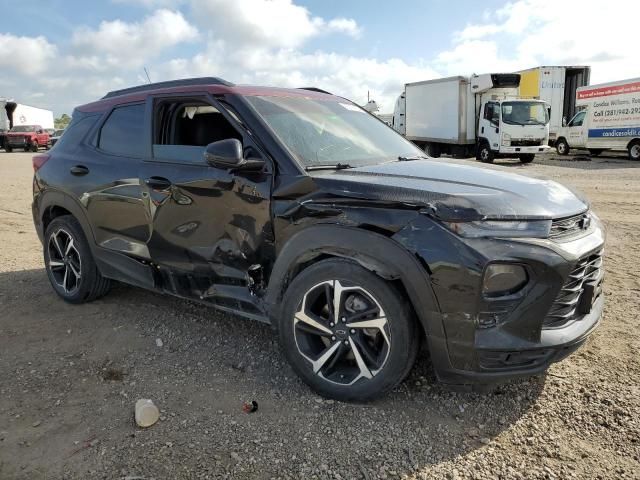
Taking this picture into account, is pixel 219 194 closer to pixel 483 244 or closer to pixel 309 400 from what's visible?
pixel 309 400

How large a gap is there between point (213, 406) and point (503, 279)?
173 cm

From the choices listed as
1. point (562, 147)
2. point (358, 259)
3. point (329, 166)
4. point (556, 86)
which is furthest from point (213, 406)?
point (556, 86)

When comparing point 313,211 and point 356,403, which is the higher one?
point 313,211

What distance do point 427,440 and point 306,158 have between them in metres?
1.73

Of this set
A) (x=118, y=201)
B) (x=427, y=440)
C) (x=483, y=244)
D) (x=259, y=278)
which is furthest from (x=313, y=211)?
(x=118, y=201)

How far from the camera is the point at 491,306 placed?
2.44m

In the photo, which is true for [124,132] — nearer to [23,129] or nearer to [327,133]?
[327,133]

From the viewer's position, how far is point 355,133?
3.79 meters

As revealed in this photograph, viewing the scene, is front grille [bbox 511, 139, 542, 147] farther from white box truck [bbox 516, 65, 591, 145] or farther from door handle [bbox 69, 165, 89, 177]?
door handle [bbox 69, 165, 89, 177]

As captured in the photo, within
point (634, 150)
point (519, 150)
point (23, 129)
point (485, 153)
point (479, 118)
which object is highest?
point (23, 129)

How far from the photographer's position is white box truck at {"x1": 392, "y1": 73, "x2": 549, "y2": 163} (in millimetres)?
18688

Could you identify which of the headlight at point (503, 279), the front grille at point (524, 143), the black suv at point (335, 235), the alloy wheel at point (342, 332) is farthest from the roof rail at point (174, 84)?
the front grille at point (524, 143)

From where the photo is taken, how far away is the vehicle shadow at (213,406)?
8.17ft

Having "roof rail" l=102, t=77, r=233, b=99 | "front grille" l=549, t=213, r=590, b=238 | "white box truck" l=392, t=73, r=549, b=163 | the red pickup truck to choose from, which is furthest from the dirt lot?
the red pickup truck
